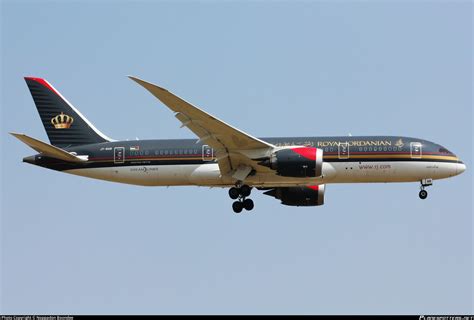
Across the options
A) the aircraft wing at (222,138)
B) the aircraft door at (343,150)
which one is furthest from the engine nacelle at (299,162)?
the aircraft door at (343,150)

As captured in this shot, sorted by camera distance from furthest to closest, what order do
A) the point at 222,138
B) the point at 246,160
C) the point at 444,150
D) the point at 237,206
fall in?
the point at 237,206 < the point at 444,150 < the point at 246,160 < the point at 222,138

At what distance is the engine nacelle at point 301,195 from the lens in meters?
50.7

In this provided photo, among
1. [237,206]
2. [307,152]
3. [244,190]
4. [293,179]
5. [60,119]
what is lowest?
[237,206]

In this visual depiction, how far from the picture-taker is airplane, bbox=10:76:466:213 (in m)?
44.9

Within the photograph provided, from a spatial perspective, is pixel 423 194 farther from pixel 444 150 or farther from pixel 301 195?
pixel 301 195

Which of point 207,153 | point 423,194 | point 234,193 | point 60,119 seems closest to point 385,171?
point 423,194

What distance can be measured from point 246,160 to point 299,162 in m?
3.08

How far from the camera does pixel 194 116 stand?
43.1 metres

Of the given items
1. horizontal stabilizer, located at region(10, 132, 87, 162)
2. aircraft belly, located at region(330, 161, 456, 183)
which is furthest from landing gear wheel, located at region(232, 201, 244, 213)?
horizontal stabilizer, located at region(10, 132, 87, 162)

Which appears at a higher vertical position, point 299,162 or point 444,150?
point 444,150

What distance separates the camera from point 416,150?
154ft

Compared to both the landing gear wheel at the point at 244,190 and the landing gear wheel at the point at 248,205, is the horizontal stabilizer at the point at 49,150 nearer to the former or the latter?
the landing gear wheel at the point at 244,190

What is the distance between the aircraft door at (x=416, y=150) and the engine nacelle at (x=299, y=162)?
5239 mm

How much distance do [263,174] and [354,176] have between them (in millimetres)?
4743
